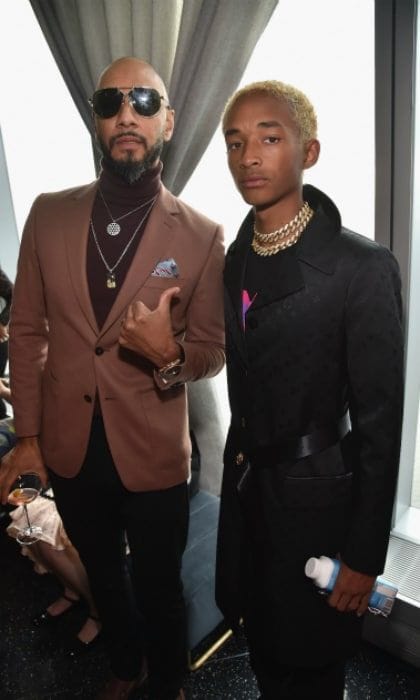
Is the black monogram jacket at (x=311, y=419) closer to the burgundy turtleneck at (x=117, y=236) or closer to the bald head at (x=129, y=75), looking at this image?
the burgundy turtleneck at (x=117, y=236)

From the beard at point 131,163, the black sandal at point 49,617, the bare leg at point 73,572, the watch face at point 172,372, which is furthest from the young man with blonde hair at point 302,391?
the black sandal at point 49,617

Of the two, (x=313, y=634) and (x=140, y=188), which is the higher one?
(x=140, y=188)

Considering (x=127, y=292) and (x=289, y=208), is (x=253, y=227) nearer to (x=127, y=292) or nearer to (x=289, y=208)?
(x=289, y=208)

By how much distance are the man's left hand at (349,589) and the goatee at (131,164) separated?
3.92ft

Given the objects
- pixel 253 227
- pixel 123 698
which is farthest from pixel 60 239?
pixel 123 698

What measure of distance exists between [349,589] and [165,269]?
99cm

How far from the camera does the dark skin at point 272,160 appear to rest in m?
1.16

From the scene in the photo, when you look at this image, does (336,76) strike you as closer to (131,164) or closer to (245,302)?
(131,164)

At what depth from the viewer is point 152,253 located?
153 cm

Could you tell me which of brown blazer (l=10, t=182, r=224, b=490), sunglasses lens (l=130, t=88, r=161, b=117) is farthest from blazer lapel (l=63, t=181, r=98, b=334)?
sunglasses lens (l=130, t=88, r=161, b=117)

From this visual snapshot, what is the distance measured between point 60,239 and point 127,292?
283 mm

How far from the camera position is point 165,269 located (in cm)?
154

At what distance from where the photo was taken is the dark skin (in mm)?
1160

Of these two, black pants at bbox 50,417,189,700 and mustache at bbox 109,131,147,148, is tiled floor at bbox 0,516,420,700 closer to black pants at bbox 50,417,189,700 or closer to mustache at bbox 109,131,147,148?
black pants at bbox 50,417,189,700
